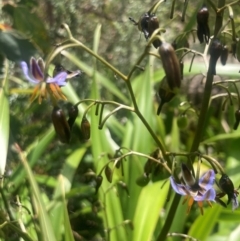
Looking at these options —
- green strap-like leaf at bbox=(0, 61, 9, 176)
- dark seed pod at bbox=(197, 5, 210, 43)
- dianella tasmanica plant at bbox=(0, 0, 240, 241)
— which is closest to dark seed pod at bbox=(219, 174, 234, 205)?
dianella tasmanica plant at bbox=(0, 0, 240, 241)

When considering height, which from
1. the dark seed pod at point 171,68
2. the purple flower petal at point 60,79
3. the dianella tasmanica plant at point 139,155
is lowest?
the dianella tasmanica plant at point 139,155

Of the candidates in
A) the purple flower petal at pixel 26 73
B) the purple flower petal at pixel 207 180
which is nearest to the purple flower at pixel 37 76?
the purple flower petal at pixel 26 73

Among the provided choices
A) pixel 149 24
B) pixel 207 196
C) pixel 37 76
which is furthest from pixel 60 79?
pixel 207 196

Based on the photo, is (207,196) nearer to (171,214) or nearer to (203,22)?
→ (171,214)

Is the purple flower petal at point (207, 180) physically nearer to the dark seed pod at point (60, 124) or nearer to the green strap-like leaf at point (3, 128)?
the dark seed pod at point (60, 124)

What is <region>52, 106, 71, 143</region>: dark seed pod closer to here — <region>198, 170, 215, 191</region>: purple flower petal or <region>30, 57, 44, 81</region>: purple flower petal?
<region>30, 57, 44, 81</region>: purple flower petal

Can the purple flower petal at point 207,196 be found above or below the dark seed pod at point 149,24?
below

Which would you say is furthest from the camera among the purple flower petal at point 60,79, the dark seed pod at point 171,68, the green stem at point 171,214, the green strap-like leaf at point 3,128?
the green strap-like leaf at point 3,128

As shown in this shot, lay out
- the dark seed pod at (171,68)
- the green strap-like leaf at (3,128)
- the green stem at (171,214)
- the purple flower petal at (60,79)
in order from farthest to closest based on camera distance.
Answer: the green strap-like leaf at (3,128)
the green stem at (171,214)
the purple flower petal at (60,79)
the dark seed pod at (171,68)
